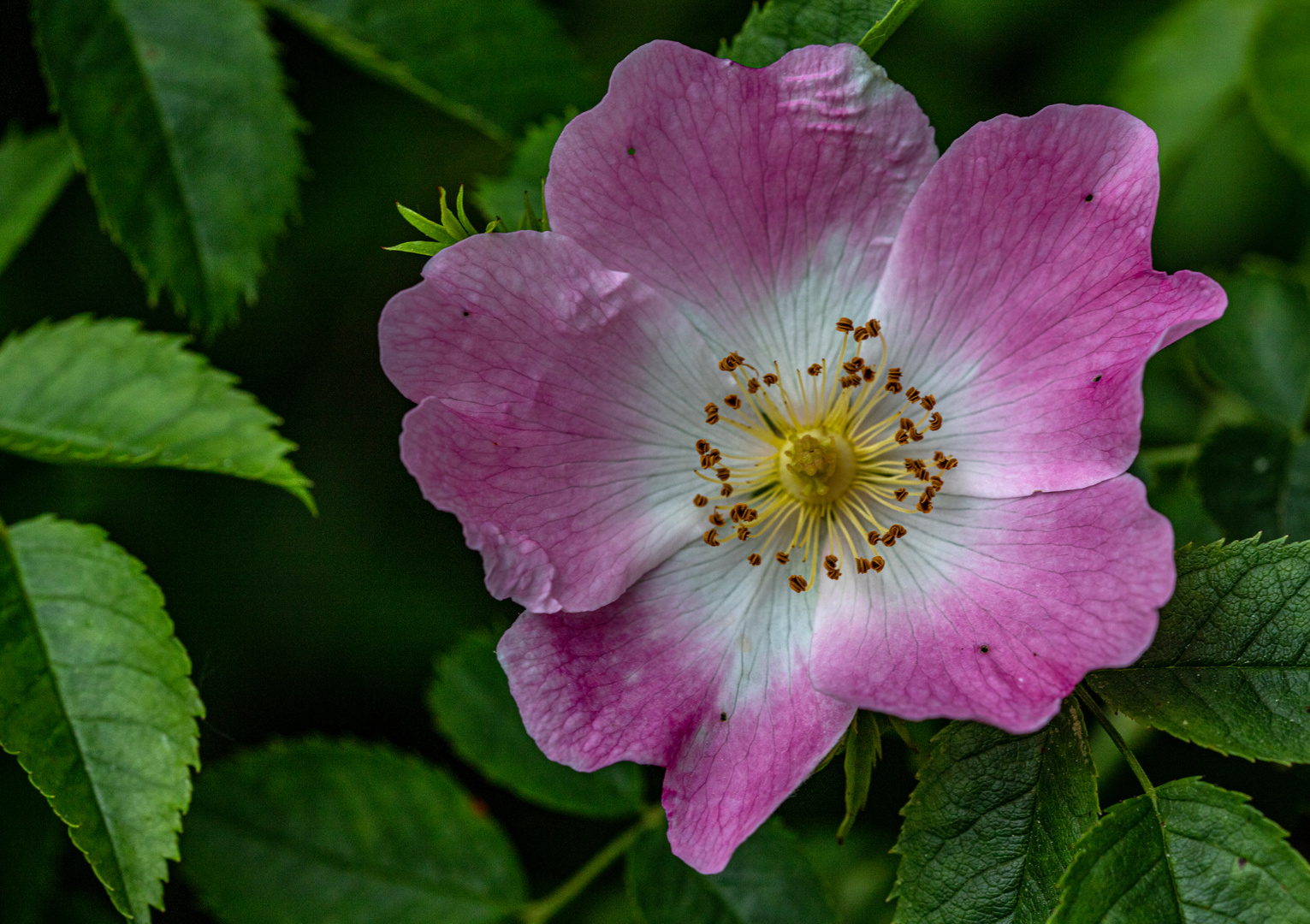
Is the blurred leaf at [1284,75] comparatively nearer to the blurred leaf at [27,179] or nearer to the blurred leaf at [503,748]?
the blurred leaf at [503,748]

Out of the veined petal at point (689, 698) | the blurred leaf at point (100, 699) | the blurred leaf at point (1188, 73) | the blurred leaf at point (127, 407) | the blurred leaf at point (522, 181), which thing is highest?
the blurred leaf at point (1188, 73)

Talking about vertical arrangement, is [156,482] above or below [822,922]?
below

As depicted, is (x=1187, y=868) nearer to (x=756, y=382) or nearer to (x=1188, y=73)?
(x=756, y=382)

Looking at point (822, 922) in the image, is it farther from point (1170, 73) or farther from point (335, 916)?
point (1170, 73)

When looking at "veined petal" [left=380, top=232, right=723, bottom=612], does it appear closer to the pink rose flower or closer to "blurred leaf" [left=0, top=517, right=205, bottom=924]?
the pink rose flower

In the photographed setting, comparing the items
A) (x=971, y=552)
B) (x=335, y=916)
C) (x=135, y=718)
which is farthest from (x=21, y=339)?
(x=971, y=552)

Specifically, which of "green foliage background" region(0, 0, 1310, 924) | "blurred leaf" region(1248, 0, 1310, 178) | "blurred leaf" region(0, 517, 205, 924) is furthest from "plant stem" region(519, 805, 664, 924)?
"blurred leaf" region(1248, 0, 1310, 178)

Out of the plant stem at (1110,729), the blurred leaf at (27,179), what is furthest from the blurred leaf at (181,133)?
the plant stem at (1110,729)
